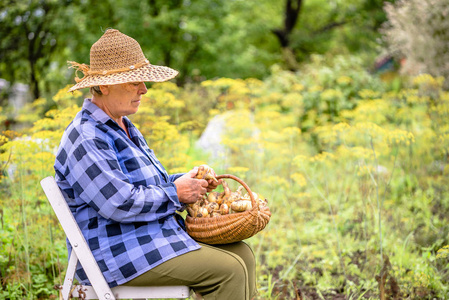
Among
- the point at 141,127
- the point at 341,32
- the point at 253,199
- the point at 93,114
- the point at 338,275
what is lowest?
the point at 341,32

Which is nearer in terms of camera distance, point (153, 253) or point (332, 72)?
point (153, 253)

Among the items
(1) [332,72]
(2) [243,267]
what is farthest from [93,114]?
(1) [332,72]

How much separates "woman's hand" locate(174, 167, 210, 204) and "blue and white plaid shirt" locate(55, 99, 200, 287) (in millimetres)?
60

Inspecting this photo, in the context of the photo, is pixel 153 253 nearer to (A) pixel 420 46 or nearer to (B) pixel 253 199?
(B) pixel 253 199

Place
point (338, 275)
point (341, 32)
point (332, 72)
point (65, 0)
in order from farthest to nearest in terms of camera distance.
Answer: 1. point (341, 32)
2. point (65, 0)
3. point (332, 72)
4. point (338, 275)

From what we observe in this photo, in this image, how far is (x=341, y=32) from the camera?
19.5 meters

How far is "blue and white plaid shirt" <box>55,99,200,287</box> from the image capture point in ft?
5.86

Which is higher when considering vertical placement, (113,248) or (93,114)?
(93,114)

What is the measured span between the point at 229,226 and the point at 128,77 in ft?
2.70

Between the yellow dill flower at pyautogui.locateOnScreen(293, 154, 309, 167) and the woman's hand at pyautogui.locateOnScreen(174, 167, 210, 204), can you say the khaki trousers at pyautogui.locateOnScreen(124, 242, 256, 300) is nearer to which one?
the woman's hand at pyautogui.locateOnScreen(174, 167, 210, 204)

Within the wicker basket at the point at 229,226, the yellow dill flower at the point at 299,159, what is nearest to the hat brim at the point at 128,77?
the wicker basket at the point at 229,226

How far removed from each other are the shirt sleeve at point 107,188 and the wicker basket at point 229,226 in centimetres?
23

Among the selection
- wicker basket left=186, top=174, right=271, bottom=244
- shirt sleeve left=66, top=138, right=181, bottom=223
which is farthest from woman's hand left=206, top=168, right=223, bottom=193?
shirt sleeve left=66, top=138, right=181, bottom=223

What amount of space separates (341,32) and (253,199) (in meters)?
19.1
